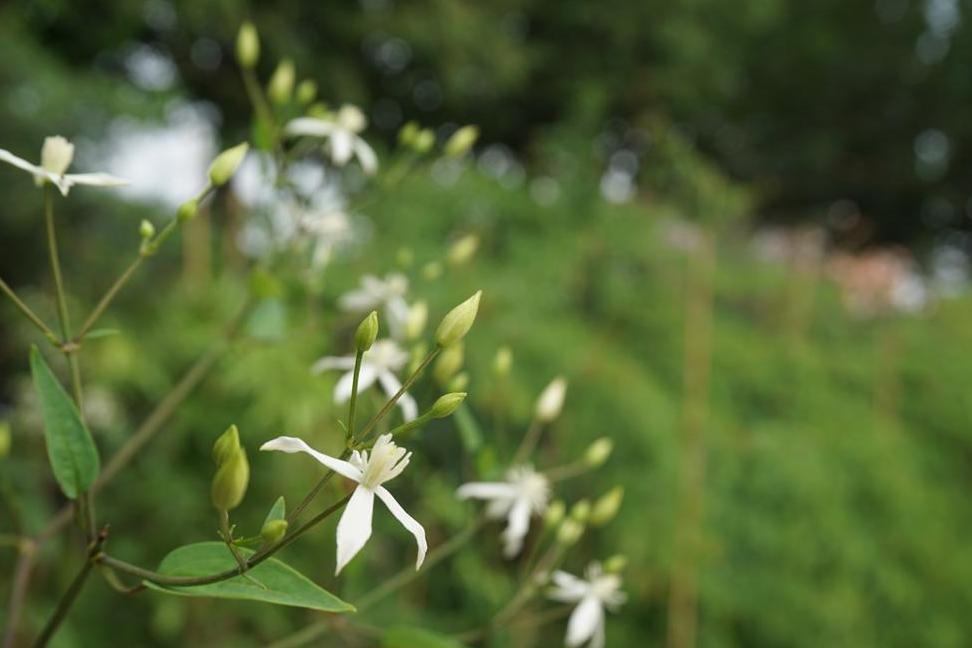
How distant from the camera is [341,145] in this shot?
1.95 ft

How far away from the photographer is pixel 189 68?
10.6ft

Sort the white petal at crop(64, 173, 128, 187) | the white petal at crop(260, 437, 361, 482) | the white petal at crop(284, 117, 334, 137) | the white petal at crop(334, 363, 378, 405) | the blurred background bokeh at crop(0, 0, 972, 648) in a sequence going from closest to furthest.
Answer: the white petal at crop(260, 437, 361, 482), the white petal at crop(64, 173, 128, 187), the white petal at crop(334, 363, 378, 405), the white petal at crop(284, 117, 334, 137), the blurred background bokeh at crop(0, 0, 972, 648)

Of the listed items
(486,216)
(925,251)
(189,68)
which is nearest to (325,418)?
(486,216)

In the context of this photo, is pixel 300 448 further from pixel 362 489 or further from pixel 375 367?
pixel 375 367

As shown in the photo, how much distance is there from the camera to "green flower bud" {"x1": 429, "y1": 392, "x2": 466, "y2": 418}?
0.32 m

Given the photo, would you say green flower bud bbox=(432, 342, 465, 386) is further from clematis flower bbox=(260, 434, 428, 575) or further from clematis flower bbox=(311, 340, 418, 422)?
clematis flower bbox=(260, 434, 428, 575)

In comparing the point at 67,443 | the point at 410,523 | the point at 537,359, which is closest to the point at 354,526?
the point at 410,523

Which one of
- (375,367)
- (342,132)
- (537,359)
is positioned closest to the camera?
(375,367)

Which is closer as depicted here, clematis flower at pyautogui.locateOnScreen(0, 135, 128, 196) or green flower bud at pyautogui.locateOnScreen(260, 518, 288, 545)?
green flower bud at pyautogui.locateOnScreen(260, 518, 288, 545)

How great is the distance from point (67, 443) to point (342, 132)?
30 centimetres

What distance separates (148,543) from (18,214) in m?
0.76

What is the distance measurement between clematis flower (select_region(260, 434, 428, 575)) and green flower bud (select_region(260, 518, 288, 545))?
0.06 feet

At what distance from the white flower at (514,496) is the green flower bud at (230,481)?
0.69 feet

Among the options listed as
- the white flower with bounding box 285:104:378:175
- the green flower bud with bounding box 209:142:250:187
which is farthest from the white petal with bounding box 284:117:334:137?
the green flower bud with bounding box 209:142:250:187
